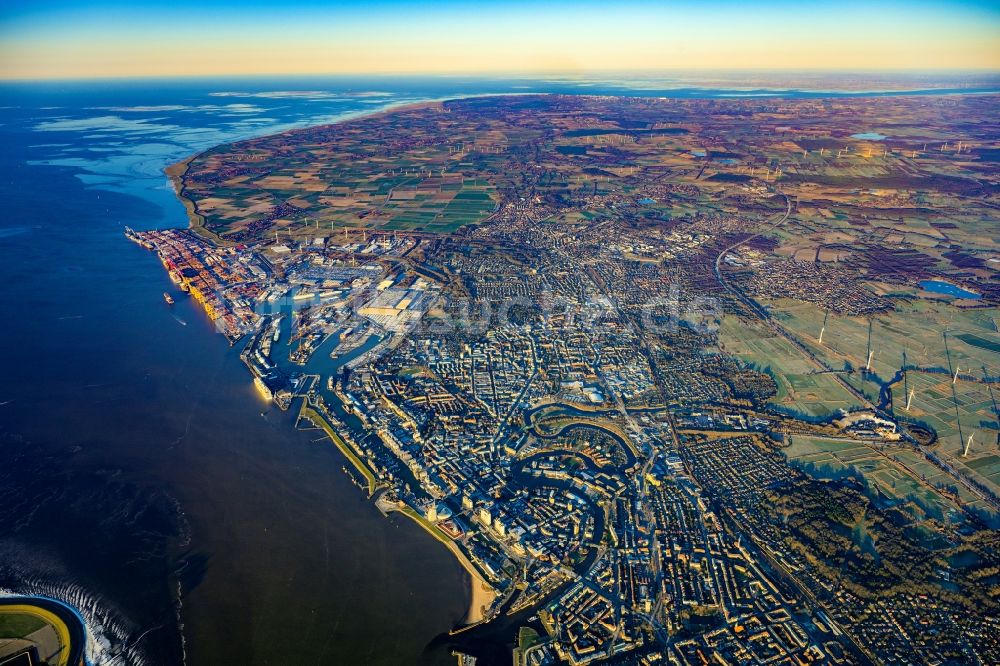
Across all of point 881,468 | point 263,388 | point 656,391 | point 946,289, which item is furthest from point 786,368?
point 263,388

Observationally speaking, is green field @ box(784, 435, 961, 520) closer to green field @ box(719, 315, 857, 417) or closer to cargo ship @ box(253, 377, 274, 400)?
green field @ box(719, 315, 857, 417)

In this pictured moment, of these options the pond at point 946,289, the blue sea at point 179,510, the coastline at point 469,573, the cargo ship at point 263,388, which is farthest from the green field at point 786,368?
the cargo ship at point 263,388

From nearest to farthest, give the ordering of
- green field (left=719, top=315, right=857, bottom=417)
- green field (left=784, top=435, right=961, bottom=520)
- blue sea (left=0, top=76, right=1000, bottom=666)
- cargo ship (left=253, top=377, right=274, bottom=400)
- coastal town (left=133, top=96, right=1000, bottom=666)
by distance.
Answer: blue sea (left=0, top=76, right=1000, bottom=666) < coastal town (left=133, top=96, right=1000, bottom=666) < green field (left=784, top=435, right=961, bottom=520) < green field (left=719, top=315, right=857, bottom=417) < cargo ship (left=253, top=377, right=274, bottom=400)

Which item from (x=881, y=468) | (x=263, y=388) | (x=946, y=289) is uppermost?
(x=946, y=289)

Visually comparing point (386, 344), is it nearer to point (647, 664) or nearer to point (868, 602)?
point (647, 664)

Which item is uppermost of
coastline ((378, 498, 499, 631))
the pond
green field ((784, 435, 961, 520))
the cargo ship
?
the pond

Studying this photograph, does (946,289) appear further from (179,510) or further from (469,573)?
(179,510)

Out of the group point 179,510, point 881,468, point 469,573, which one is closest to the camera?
point 469,573

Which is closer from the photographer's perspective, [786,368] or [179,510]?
[179,510]

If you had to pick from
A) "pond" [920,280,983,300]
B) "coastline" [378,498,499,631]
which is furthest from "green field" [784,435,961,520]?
"pond" [920,280,983,300]
